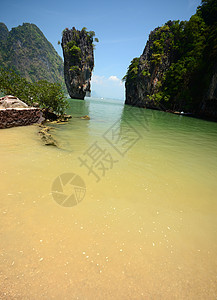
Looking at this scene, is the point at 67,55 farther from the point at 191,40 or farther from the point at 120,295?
the point at 120,295

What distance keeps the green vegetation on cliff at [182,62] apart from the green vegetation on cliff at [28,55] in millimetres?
89995

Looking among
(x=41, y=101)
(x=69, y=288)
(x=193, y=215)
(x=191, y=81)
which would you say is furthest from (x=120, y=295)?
(x=191, y=81)

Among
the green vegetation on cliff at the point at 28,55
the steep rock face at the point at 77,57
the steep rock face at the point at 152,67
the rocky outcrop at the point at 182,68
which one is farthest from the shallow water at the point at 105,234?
the green vegetation on cliff at the point at 28,55

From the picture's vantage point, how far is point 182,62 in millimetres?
33906

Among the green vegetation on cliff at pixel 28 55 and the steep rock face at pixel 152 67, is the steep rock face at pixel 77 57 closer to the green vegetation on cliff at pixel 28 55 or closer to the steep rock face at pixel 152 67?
the steep rock face at pixel 152 67

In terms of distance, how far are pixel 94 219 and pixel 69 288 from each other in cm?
86

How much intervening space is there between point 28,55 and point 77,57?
142 meters

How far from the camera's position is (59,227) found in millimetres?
1889

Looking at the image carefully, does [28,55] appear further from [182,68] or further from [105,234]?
[105,234]

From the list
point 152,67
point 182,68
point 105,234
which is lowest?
point 105,234

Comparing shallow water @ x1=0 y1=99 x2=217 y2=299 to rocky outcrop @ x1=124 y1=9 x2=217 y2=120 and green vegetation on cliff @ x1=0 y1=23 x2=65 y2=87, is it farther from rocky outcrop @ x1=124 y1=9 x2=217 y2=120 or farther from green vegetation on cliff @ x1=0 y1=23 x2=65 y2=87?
green vegetation on cliff @ x1=0 y1=23 x2=65 y2=87

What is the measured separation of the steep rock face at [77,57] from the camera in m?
48.6

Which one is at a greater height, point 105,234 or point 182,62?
point 182,62

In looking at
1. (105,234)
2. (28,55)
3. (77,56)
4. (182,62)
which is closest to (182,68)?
(182,62)
